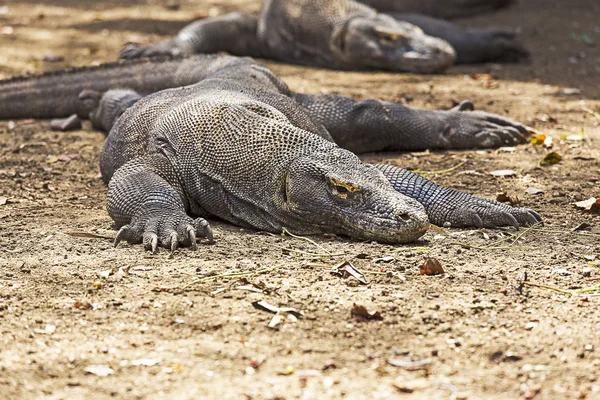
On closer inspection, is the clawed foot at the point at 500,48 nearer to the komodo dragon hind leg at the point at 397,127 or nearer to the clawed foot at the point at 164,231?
the komodo dragon hind leg at the point at 397,127

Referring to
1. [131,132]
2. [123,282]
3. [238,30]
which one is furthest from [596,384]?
[238,30]

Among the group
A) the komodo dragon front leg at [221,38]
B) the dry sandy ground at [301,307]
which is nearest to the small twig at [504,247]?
the dry sandy ground at [301,307]

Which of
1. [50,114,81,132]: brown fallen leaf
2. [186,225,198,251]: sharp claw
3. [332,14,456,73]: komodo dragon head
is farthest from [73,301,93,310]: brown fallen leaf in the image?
[332,14,456,73]: komodo dragon head

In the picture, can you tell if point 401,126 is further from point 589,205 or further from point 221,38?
point 221,38

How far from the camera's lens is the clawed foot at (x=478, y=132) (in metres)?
6.93

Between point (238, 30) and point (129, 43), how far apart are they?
1332 mm

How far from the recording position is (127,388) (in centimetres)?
337

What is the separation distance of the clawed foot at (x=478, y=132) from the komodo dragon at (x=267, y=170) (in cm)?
1

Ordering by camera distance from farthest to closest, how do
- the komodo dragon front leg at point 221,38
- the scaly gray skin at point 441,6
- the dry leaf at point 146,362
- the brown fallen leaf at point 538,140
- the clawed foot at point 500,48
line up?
1. the scaly gray skin at point 441,6
2. the komodo dragon front leg at point 221,38
3. the clawed foot at point 500,48
4. the brown fallen leaf at point 538,140
5. the dry leaf at point 146,362

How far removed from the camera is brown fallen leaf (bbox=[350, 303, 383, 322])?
12.8ft

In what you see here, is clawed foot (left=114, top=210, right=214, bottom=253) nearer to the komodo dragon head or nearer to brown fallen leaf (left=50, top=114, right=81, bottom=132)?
brown fallen leaf (left=50, top=114, right=81, bottom=132)

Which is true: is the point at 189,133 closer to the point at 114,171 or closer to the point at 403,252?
the point at 114,171

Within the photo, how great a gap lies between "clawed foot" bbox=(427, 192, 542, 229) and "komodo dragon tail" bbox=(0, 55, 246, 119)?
3.11 metres

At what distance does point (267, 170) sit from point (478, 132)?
246 cm
